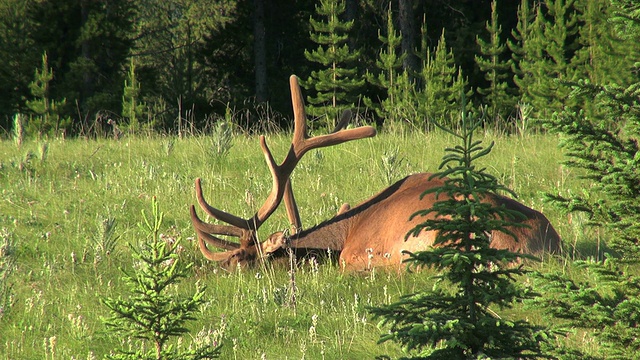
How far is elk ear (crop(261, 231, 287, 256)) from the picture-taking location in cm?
634

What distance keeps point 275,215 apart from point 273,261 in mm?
1317

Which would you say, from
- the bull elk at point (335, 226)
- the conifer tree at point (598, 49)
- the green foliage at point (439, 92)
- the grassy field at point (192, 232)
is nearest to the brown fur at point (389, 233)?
the bull elk at point (335, 226)

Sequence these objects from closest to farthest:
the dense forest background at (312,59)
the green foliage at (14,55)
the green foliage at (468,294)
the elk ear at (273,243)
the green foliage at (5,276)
→ the green foliage at (468,294)
the green foliage at (5,276)
the elk ear at (273,243)
the dense forest background at (312,59)
the green foliage at (14,55)

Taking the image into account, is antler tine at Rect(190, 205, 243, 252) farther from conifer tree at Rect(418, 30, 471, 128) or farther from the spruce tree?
conifer tree at Rect(418, 30, 471, 128)

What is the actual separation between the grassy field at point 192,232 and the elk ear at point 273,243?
0.17 meters

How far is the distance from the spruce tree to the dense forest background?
16908mm

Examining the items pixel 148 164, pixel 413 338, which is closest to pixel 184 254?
pixel 148 164

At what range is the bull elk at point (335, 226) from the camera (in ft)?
19.7

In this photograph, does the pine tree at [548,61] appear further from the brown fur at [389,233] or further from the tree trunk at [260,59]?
the brown fur at [389,233]

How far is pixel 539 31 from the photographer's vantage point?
71.4ft

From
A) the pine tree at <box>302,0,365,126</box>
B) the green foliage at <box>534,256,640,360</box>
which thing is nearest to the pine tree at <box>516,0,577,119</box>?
the pine tree at <box>302,0,365,126</box>

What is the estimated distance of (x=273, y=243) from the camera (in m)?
6.39

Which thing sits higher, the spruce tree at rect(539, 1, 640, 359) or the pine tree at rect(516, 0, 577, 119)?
the pine tree at rect(516, 0, 577, 119)

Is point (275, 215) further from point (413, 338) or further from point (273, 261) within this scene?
point (413, 338)
